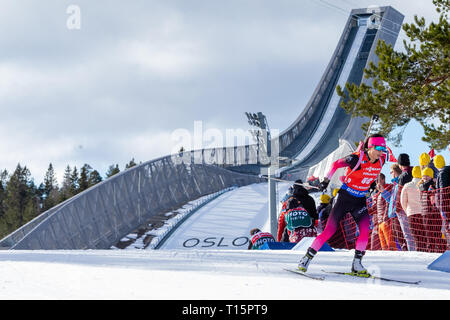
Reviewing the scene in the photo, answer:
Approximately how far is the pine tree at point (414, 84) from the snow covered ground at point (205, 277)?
6.46 metres

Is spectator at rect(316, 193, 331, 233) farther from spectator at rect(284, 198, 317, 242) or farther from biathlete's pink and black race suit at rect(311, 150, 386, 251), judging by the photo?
biathlete's pink and black race suit at rect(311, 150, 386, 251)

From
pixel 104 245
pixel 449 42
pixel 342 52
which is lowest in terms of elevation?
pixel 104 245

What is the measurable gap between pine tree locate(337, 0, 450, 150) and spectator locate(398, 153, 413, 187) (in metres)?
3.83

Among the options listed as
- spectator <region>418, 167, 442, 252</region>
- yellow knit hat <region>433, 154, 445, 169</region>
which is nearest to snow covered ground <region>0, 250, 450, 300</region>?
spectator <region>418, 167, 442, 252</region>

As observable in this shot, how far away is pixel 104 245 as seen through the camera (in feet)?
71.5

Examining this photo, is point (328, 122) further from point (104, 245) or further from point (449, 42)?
point (449, 42)

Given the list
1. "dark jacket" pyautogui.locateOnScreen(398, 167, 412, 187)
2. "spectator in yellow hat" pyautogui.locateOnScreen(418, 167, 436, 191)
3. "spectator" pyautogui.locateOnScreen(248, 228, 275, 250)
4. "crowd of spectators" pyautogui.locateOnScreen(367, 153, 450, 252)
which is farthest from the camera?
"spectator" pyautogui.locateOnScreen(248, 228, 275, 250)

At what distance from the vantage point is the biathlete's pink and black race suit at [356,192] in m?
5.53

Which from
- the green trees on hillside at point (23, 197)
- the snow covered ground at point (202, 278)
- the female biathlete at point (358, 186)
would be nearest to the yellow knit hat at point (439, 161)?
the snow covered ground at point (202, 278)

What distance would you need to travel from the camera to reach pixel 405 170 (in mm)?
8664

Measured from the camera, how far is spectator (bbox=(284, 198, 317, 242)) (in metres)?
9.59
